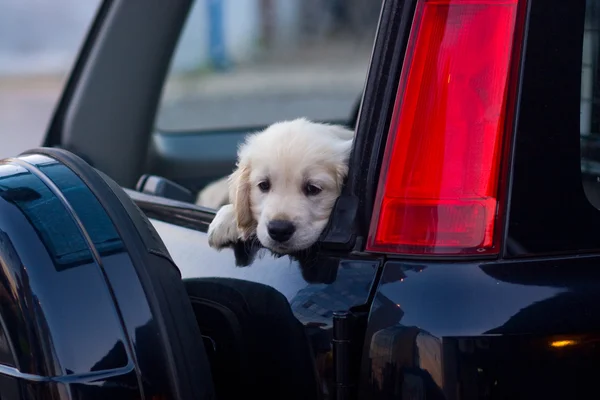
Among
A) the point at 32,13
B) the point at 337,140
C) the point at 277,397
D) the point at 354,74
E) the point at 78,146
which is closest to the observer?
the point at 277,397

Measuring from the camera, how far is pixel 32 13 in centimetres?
2394

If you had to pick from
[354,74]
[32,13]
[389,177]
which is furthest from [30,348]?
[32,13]

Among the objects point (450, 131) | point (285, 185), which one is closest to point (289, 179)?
point (285, 185)

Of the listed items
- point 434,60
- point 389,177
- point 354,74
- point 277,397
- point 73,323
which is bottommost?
point 277,397

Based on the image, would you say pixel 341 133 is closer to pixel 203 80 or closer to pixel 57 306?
pixel 57 306

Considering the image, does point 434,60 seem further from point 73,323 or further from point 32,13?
point 32,13

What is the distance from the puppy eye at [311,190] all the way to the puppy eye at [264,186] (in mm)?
137

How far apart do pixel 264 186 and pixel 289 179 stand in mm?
83

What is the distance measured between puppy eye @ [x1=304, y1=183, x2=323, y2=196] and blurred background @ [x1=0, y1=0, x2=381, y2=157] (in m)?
15.2

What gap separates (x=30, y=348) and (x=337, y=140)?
1.12m

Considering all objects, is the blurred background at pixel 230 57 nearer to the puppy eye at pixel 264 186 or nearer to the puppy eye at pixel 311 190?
the puppy eye at pixel 264 186

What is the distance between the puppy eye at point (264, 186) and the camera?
2.70 m

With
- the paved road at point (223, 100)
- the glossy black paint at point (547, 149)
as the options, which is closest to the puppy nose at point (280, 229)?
the glossy black paint at point (547, 149)

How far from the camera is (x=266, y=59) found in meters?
23.6
